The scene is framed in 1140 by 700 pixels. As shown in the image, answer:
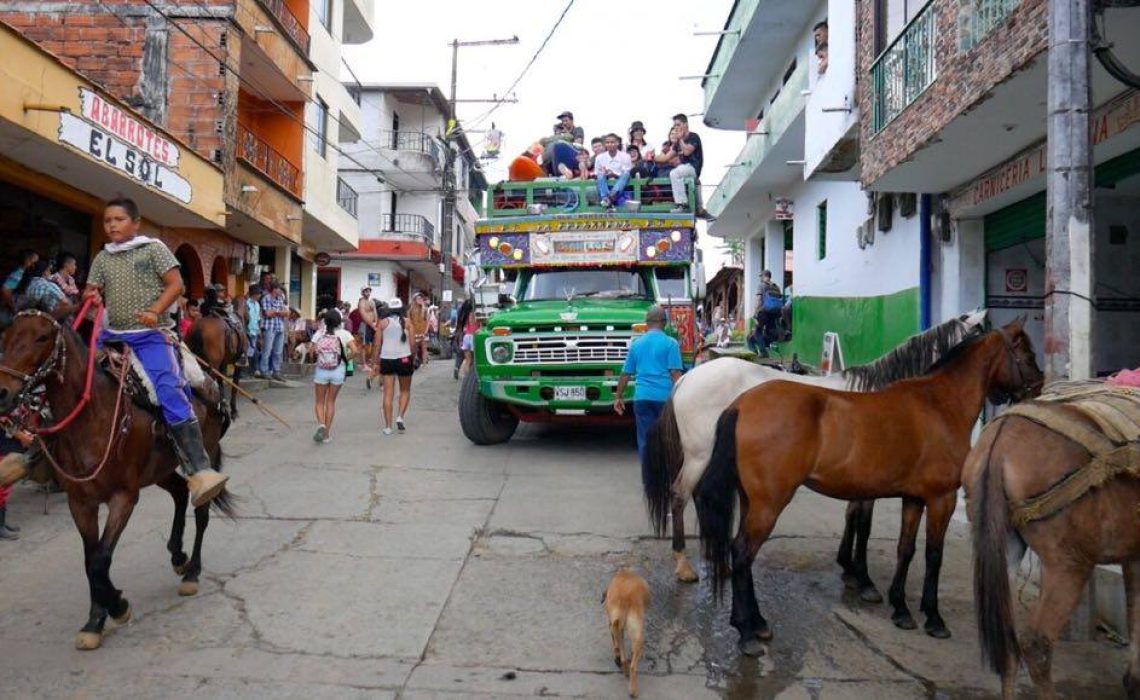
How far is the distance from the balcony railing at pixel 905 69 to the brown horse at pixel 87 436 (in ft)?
24.7

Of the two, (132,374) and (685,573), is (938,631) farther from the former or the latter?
(132,374)

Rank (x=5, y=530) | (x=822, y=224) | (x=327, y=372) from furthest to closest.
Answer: (x=822, y=224), (x=327, y=372), (x=5, y=530)

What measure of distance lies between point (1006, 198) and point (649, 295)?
4125 millimetres

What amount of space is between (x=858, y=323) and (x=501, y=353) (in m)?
6.18

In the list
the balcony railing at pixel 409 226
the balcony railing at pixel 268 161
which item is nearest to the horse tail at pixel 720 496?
the balcony railing at pixel 268 161

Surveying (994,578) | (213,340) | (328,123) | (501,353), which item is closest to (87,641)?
(994,578)

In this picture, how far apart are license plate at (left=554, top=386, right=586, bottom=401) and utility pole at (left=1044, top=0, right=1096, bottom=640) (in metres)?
5.20

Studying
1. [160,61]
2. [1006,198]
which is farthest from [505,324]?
[160,61]

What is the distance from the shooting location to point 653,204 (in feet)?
35.9

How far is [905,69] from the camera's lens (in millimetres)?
8820

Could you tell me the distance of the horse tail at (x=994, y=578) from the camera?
3.36m

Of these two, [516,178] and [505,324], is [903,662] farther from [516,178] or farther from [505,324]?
[516,178]

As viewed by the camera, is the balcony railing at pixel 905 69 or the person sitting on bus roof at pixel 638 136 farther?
the person sitting on bus roof at pixel 638 136

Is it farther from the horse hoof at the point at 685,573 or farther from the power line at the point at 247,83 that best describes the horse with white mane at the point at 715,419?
the power line at the point at 247,83
